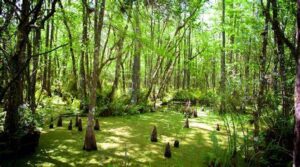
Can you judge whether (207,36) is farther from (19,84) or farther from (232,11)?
(19,84)

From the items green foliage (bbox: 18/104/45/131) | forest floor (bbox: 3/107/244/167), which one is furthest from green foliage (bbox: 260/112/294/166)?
green foliage (bbox: 18/104/45/131)

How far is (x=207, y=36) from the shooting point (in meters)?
19.1

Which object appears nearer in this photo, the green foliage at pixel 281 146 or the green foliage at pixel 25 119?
the green foliage at pixel 281 146

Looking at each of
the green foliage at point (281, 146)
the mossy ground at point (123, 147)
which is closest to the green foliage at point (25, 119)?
the mossy ground at point (123, 147)

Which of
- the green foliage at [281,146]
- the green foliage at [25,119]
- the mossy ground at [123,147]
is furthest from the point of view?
the green foliage at [25,119]

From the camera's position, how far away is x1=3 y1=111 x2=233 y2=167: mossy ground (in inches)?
255

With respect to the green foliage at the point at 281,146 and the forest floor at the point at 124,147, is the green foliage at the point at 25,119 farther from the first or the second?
the green foliage at the point at 281,146

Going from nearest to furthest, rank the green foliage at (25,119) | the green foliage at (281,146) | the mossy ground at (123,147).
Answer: the green foliage at (281,146)
the mossy ground at (123,147)
the green foliage at (25,119)

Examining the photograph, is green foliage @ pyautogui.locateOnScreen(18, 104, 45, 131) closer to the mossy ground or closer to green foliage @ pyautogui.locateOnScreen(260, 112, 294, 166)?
the mossy ground

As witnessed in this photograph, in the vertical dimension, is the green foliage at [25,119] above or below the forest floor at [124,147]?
above

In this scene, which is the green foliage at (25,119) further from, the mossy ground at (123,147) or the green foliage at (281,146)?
the green foliage at (281,146)

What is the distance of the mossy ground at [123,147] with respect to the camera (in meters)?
6.47

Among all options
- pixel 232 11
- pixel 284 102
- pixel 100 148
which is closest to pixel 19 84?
pixel 100 148

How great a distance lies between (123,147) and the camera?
7660mm
